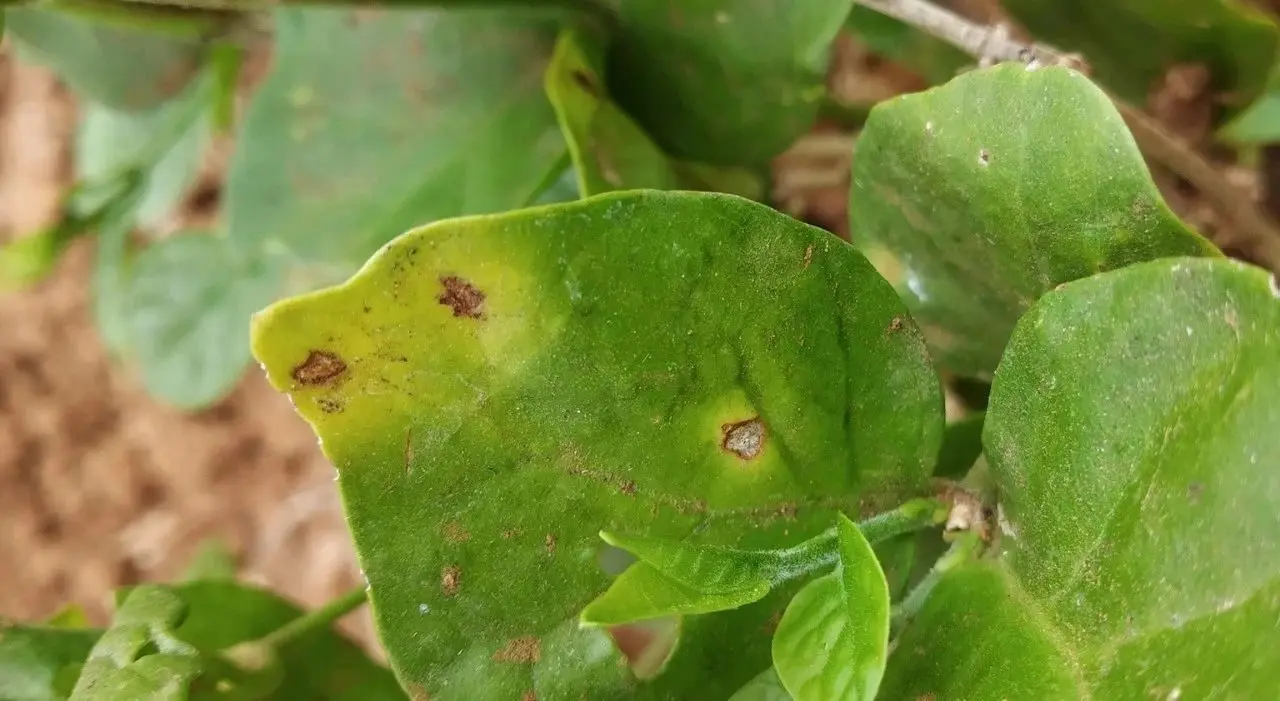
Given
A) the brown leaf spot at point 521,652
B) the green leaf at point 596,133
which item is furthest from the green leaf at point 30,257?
the brown leaf spot at point 521,652

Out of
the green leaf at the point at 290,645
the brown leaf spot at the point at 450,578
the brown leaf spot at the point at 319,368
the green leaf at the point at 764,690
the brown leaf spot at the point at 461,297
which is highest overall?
the brown leaf spot at the point at 461,297

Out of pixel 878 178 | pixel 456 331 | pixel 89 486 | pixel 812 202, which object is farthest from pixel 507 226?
pixel 89 486

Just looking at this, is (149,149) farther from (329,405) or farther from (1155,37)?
(1155,37)

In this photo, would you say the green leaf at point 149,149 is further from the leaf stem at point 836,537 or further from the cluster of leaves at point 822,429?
the leaf stem at point 836,537

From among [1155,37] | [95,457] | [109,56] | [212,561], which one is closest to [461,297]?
[1155,37]

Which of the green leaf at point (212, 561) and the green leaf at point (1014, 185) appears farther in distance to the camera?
the green leaf at point (212, 561)

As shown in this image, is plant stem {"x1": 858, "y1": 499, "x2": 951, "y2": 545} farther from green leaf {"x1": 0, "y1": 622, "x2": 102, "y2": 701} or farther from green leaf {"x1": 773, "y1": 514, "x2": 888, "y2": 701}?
green leaf {"x1": 0, "y1": 622, "x2": 102, "y2": 701}
